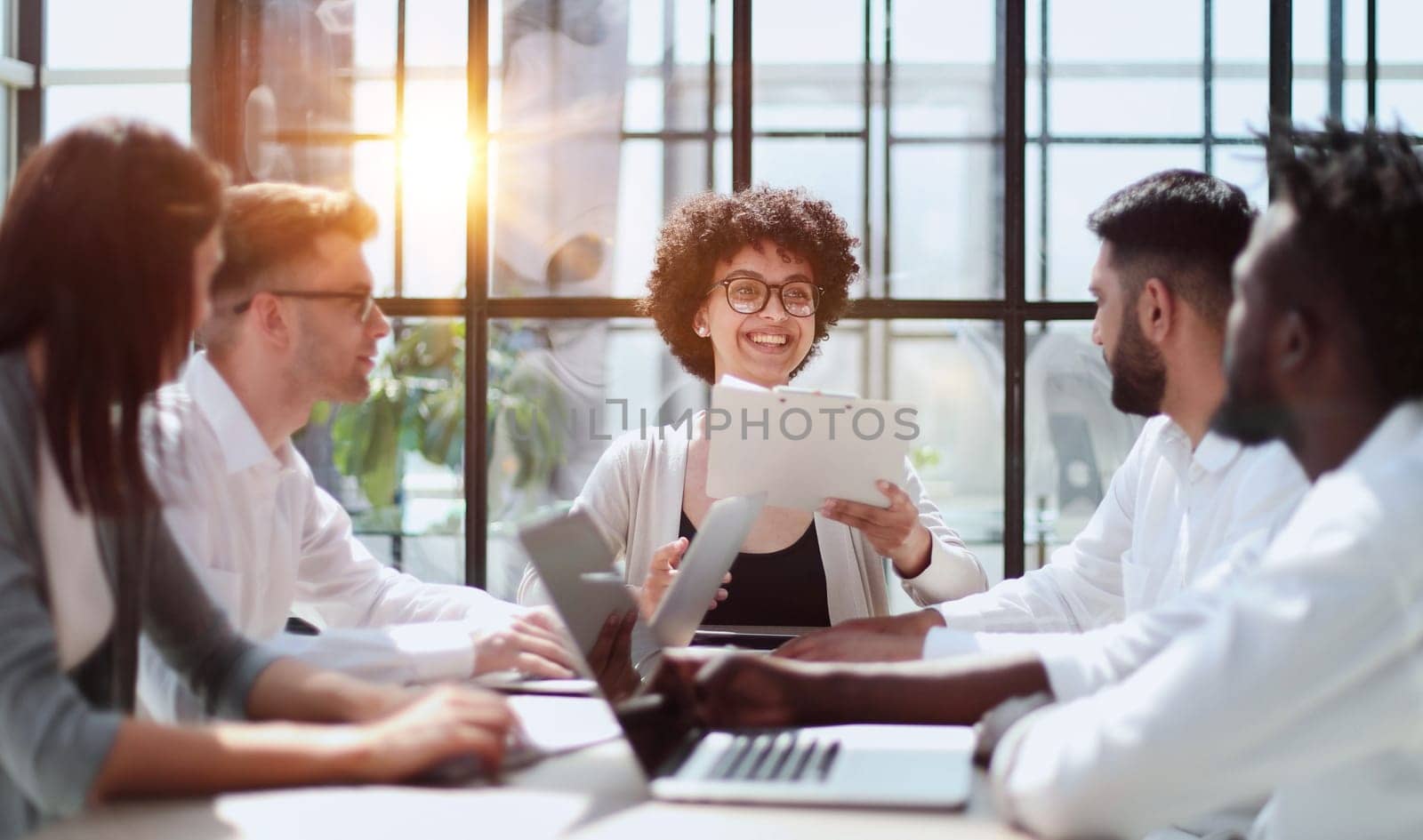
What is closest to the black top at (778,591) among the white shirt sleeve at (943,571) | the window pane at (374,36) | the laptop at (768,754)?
the white shirt sleeve at (943,571)

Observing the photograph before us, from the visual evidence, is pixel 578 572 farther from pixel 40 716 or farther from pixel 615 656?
pixel 40 716

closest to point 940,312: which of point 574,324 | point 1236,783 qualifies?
point 574,324

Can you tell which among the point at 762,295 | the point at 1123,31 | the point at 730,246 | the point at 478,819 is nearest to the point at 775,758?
the point at 478,819

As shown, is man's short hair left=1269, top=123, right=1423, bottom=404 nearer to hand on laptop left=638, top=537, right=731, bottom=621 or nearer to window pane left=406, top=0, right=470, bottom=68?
hand on laptop left=638, top=537, right=731, bottom=621

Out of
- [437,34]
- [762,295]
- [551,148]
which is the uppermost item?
[437,34]

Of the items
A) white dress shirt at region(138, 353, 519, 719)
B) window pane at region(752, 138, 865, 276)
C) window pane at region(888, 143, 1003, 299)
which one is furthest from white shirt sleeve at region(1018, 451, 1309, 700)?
window pane at region(752, 138, 865, 276)

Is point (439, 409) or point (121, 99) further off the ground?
point (121, 99)

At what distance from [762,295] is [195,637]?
200cm

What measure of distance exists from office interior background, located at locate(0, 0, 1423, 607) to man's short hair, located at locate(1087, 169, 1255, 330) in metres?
1.55

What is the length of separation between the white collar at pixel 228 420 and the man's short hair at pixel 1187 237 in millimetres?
1835

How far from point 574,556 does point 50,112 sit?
3962mm

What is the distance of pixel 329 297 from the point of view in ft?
7.94

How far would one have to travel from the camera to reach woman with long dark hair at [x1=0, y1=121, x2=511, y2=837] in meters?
1.24

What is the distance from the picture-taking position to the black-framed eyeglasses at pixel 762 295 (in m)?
3.29
